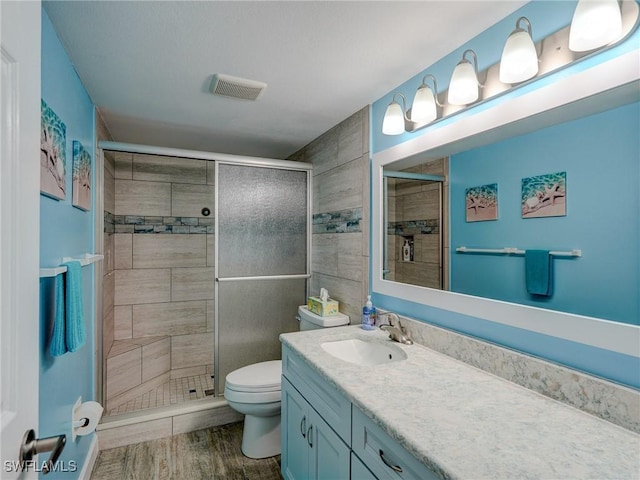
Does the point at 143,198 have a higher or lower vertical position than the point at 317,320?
higher

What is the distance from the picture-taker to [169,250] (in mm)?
3264

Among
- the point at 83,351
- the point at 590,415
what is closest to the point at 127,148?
the point at 83,351

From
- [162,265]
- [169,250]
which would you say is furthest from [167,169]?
[162,265]

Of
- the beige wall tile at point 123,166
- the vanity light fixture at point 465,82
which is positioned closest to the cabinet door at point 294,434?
the vanity light fixture at point 465,82

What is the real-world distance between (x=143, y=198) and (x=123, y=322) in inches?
45.5

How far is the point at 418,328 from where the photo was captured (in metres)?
1.68

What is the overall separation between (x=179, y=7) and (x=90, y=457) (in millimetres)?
2397

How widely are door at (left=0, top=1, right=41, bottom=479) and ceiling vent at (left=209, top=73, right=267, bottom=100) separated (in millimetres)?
1115

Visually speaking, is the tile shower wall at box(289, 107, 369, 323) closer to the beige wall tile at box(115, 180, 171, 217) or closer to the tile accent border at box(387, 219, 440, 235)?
the tile accent border at box(387, 219, 440, 235)

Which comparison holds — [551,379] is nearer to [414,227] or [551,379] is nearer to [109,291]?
[414,227]

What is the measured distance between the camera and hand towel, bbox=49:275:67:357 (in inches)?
49.3

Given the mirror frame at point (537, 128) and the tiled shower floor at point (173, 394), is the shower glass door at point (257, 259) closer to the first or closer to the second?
the tiled shower floor at point (173, 394)

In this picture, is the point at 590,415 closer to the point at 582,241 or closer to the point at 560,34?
the point at 582,241

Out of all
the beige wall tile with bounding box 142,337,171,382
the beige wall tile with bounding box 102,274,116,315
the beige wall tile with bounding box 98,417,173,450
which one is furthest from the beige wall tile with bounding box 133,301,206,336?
the beige wall tile with bounding box 98,417,173,450
